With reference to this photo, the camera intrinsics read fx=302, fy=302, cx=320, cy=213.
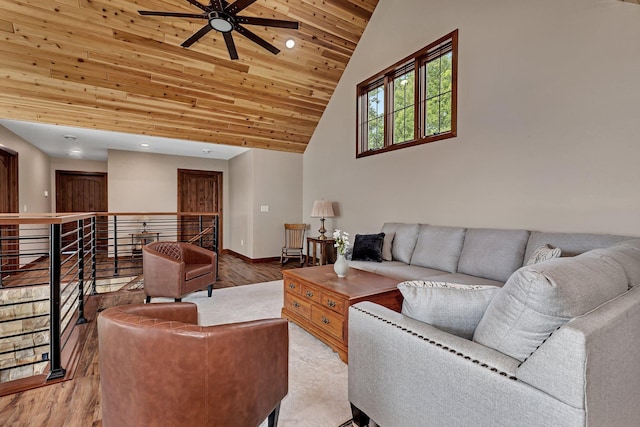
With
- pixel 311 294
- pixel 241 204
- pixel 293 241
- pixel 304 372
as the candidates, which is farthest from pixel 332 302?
pixel 241 204

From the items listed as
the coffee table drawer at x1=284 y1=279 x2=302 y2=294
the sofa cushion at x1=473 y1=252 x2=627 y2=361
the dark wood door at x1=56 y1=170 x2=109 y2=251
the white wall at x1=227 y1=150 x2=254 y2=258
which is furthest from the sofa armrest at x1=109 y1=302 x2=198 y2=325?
the dark wood door at x1=56 y1=170 x2=109 y2=251

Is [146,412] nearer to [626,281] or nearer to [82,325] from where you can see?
[626,281]

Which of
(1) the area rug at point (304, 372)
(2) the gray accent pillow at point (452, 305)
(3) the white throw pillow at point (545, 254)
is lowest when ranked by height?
(1) the area rug at point (304, 372)

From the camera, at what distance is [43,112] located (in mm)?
4105

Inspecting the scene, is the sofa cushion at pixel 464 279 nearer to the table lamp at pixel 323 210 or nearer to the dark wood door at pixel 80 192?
the table lamp at pixel 323 210

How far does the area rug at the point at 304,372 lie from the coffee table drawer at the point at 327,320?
0.56 feet

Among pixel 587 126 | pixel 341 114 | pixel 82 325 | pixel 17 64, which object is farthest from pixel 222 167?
pixel 587 126

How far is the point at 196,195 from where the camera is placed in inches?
281

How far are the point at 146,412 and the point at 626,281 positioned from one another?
6.22ft

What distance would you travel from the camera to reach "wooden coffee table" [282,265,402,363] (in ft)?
7.38

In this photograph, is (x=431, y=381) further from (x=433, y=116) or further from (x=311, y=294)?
(x=433, y=116)

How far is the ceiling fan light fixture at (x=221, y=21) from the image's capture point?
256 centimetres

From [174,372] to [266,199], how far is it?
17.2ft

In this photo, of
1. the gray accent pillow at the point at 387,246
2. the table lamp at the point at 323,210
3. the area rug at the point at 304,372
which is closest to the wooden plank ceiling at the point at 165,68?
the table lamp at the point at 323,210
